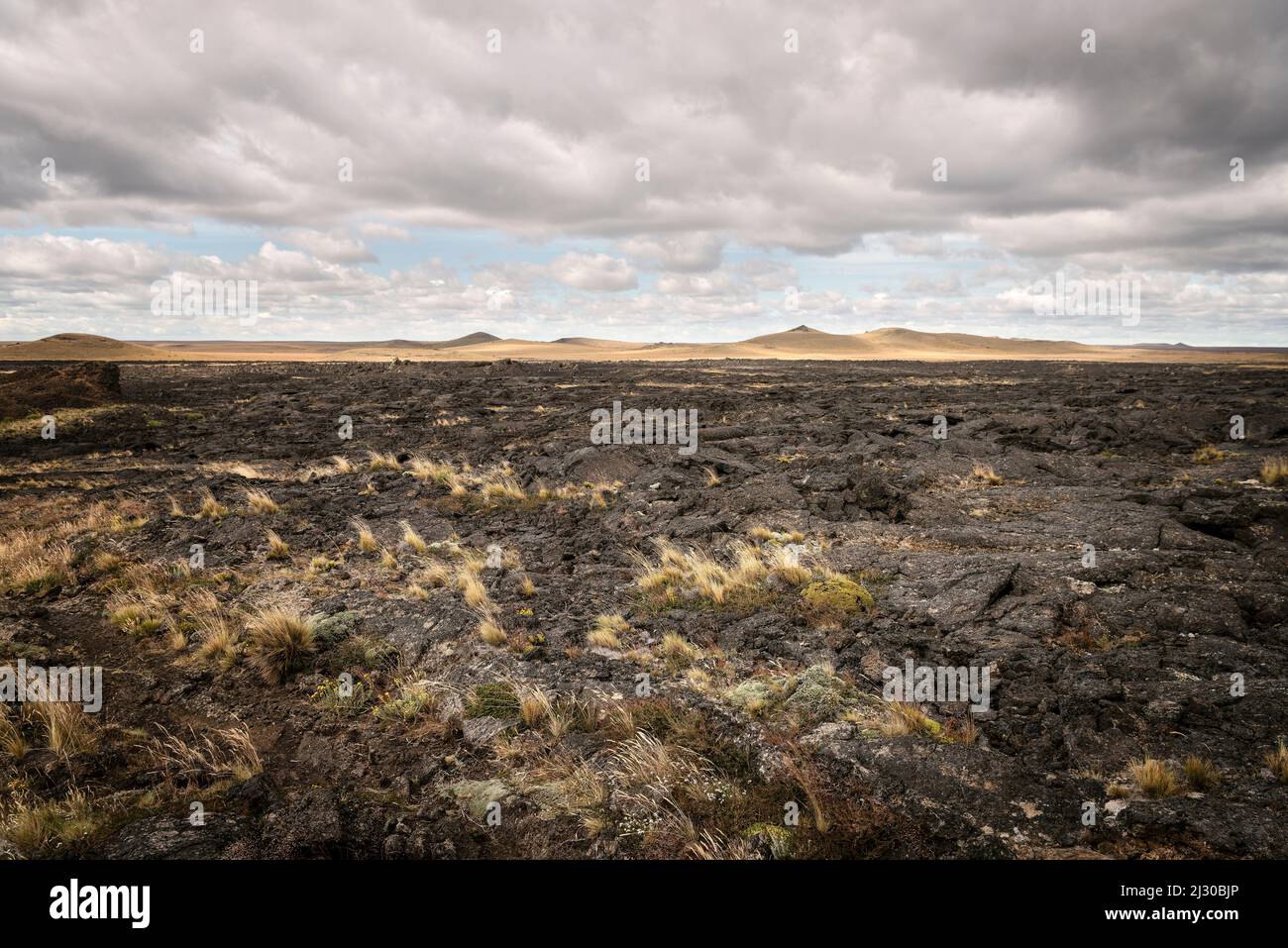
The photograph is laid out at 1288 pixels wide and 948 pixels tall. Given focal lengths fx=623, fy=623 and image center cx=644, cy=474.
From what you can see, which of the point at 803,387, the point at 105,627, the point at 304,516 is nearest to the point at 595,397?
the point at 803,387

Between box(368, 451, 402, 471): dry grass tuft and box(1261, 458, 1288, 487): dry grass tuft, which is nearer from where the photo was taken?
box(1261, 458, 1288, 487): dry grass tuft

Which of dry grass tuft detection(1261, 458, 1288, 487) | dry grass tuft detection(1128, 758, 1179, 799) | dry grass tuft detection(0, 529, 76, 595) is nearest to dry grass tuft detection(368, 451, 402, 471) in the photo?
dry grass tuft detection(0, 529, 76, 595)

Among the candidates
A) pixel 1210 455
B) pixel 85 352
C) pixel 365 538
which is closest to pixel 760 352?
pixel 85 352

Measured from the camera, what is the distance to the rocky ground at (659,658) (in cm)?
470

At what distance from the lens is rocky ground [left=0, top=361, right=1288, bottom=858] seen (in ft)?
15.4

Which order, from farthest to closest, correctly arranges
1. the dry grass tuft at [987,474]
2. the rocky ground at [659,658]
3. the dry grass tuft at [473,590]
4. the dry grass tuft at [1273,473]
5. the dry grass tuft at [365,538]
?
the dry grass tuft at [987,474]
the dry grass tuft at [1273,473]
the dry grass tuft at [365,538]
the dry grass tuft at [473,590]
the rocky ground at [659,658]

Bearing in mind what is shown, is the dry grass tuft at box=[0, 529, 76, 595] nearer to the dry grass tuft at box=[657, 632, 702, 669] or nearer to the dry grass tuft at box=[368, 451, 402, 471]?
the dry grass tuft at box=[368, 451, 402, 471]

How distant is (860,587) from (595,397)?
29635 mm

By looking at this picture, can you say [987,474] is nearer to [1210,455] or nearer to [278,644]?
[1210,455]

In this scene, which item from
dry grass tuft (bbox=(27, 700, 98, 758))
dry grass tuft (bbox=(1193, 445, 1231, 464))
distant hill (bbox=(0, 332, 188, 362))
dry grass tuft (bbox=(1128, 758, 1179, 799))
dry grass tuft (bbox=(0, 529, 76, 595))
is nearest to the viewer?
dry grass tuft (bbox=(1128, 758, 1179, 799))

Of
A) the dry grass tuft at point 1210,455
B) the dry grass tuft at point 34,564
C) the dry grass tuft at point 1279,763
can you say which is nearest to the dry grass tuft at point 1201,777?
the dry grass tuft at point 1279,763

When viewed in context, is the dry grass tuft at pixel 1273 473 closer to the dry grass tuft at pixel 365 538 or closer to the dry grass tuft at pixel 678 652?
the dry grass tuft at pixel 678 652

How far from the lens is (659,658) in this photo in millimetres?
7672
